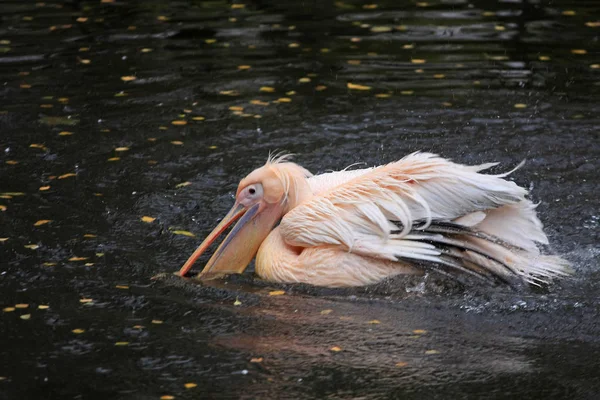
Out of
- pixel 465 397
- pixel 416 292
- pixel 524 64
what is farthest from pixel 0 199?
pixel 524 64

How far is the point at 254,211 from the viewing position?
6.13 meters

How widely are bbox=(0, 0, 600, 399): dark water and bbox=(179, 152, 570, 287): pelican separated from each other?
12 centimetres

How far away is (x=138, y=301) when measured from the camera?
18.5 feet

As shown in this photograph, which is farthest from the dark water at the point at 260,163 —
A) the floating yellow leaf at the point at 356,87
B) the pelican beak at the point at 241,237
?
the pelican beak at the point at 241,237

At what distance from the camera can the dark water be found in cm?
489

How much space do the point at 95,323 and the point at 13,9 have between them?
23.9 feet

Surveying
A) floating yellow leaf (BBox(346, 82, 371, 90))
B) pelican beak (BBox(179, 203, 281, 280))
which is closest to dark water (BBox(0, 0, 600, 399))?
floating yellow leaf (BBox(346, 82, 371, 90))

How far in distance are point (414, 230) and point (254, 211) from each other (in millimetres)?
992

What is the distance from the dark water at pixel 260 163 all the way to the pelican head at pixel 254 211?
154 millimetres

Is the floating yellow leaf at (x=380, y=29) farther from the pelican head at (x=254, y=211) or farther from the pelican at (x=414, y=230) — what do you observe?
the pelican at (x=414, y=230)

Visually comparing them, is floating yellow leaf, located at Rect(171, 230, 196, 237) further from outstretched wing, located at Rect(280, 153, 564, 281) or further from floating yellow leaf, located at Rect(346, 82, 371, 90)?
floating yellow leaf, located at Rect(346, 82, 371, 90)

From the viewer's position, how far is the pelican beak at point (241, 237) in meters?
6.10

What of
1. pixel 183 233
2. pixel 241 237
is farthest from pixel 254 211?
pixel 183 233

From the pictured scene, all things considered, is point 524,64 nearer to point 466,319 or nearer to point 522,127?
point 522,127
